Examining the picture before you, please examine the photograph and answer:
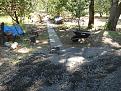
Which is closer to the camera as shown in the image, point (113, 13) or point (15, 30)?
point (15, 30)

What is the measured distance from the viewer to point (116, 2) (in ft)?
76.5

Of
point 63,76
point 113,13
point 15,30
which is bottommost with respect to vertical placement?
point 63,76

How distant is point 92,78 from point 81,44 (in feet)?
27.9

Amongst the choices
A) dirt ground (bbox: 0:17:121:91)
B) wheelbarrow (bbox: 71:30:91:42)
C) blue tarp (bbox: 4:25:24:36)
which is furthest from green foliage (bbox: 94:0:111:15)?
dirt ground (bbox: 0:17:121:91)

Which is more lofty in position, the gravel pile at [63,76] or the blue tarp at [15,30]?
the blue tarp at [15,30]

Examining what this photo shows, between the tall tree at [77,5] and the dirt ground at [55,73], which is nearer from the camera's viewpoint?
the dirt ground at [55,73]

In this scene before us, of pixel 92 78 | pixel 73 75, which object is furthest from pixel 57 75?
pixel 92 78

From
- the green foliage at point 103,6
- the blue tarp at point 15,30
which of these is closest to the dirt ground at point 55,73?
the blue tarp at point 15,30

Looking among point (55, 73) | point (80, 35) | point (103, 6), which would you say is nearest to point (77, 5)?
point (80, 35)

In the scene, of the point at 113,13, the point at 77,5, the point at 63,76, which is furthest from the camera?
the point at 77,5

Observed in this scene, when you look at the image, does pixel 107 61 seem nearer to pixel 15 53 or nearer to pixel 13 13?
pixel 15 53

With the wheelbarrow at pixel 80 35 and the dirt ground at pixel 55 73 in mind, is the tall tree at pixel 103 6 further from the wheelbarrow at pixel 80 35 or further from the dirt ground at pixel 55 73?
the dirt ground at pixel 55 73

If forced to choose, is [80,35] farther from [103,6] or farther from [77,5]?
[103,6]

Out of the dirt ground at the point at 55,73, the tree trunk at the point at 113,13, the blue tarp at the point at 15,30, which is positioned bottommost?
the dirt ground at the point at 55,73
